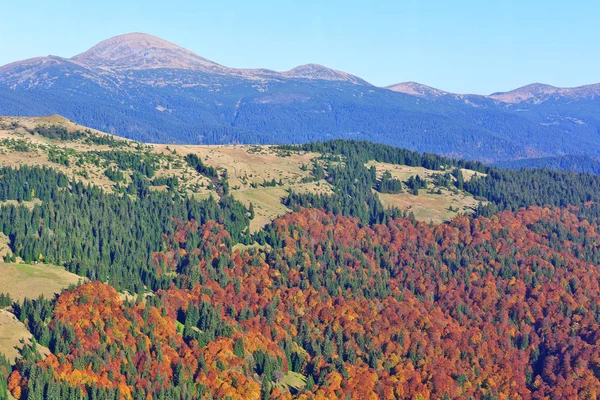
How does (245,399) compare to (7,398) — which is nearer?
(7,398)

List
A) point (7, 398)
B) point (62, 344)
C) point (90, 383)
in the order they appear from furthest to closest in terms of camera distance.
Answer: point (62, 344), point (90, 383), point (7, 398)

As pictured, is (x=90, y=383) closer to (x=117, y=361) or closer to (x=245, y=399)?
(x=117, y=361)

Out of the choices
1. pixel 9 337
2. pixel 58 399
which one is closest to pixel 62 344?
pixel 9 337

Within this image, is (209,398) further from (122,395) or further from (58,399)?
(58,399)

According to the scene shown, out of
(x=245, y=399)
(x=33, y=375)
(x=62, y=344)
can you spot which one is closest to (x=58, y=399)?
(x=33, y=375)

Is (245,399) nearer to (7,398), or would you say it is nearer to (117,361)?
(117,361)

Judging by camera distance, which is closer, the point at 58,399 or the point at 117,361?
the point at 58,399

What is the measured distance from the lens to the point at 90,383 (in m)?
183

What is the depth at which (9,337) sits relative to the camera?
194750 millimetres

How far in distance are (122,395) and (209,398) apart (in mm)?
18580

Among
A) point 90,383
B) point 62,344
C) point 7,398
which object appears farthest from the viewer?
point 62,344

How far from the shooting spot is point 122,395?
183 meters

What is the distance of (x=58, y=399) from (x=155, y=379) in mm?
27447

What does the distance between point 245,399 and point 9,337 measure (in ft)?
163
